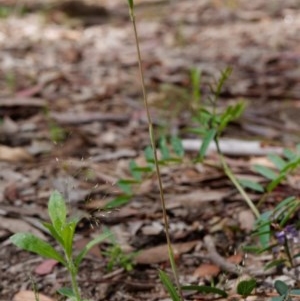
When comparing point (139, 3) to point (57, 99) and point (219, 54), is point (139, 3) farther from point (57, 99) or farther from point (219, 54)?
point (57, 99)

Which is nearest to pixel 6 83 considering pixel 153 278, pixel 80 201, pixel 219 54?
pixel 219 54

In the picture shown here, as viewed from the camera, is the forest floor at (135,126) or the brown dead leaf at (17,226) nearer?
the forest floor at (135,126)

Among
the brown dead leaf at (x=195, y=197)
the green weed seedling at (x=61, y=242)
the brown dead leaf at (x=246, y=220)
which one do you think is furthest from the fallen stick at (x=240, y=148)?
the green weed seedling at (x=61, y=242)

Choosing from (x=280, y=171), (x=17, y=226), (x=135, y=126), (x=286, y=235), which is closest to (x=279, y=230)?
(x=286, y=235)

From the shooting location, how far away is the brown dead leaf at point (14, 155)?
2.22m

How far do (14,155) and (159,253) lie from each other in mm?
814

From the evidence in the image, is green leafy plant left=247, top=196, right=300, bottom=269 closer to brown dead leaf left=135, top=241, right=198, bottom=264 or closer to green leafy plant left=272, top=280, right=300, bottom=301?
green leafy plant left=272, top=280, right=300, bottom=301

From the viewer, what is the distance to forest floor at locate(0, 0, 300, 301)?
156 centimetres

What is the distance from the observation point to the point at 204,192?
191 centimetres

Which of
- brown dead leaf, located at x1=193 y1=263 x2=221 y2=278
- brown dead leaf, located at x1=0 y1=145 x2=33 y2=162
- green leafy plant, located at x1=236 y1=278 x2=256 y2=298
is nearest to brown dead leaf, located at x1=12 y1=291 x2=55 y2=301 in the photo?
brown dead leaf, located at x1=193 y1=263 x2=221 y2=278

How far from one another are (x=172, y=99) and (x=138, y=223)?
1.26 m

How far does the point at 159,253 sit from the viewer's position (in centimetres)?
161

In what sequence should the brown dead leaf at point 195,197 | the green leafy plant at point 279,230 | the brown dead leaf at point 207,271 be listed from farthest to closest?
the brown dead leaf at point 195,197
the brown dead leaf at point 207,271
the green leafy plant at point 279,230

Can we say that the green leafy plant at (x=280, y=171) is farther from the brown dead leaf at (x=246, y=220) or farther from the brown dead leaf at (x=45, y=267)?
the brown dead leaf at (x=45, y=267)
